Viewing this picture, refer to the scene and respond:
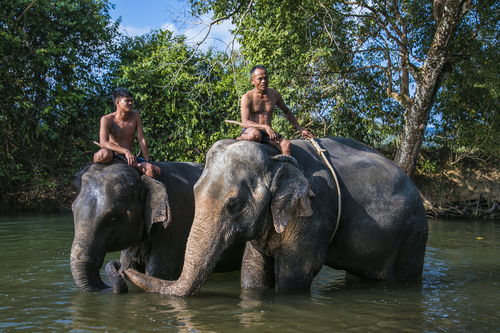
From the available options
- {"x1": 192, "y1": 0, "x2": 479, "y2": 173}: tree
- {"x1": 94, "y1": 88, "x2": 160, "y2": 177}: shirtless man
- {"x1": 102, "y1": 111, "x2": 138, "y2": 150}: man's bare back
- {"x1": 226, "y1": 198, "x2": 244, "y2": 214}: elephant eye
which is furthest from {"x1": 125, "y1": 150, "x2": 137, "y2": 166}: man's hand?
{"x1": 192, "y1": 0, "x2": 479, "y2": 173}: tree

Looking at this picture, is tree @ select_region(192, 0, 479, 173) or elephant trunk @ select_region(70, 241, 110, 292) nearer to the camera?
elephant trunk @ select_region(70, 241, 110, 292)

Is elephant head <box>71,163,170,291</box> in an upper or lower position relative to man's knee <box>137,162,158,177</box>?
lower

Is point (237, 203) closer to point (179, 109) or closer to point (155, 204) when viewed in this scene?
point (155, 204)

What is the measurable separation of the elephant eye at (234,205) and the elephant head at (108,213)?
961mm

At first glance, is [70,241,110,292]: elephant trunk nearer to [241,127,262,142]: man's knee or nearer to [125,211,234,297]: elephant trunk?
[125,211,234,297]: elephant trunk

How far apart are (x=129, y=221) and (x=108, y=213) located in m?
0.25

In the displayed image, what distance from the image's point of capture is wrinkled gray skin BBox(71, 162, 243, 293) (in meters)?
5.08

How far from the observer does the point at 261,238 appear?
4992 millimetres

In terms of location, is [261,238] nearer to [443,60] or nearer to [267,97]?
[267,97]

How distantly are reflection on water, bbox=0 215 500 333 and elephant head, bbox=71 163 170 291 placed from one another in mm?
326

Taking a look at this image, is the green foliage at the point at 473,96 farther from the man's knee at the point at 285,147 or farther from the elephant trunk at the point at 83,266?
the elephant trunk at the point at 83,266

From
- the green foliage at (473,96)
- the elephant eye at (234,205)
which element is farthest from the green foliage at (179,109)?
the elephant eye at (234,205)

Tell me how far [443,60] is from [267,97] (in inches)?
315

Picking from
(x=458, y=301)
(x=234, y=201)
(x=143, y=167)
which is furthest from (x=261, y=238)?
(x=458, y=301)
